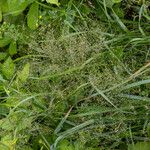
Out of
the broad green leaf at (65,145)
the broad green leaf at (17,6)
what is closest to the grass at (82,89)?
the broad green leaf at (65,145)

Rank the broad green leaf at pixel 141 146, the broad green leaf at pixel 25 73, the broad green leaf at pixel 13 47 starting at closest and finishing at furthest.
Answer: the broad green leaf at pixel 141 146, the broad green leaf at pixel 25 73, the broad green leaf at pixel 13 47

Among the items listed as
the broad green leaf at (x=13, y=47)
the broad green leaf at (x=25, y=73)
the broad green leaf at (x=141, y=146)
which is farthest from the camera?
the broad green leaf at (x=13, y=47)

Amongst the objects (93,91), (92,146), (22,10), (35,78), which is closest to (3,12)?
(22,10)

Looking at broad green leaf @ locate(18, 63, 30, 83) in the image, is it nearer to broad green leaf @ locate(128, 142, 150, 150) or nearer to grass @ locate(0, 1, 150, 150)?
grass @ locate(0, 1, 150, 150)

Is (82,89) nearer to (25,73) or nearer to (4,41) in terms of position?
(25,73)

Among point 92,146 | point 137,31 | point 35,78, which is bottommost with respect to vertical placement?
point 92,146

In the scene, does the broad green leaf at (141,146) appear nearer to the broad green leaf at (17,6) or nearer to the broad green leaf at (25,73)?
the broad green leaf at (25,73)

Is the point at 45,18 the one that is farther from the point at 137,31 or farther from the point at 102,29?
the point at 137,31
